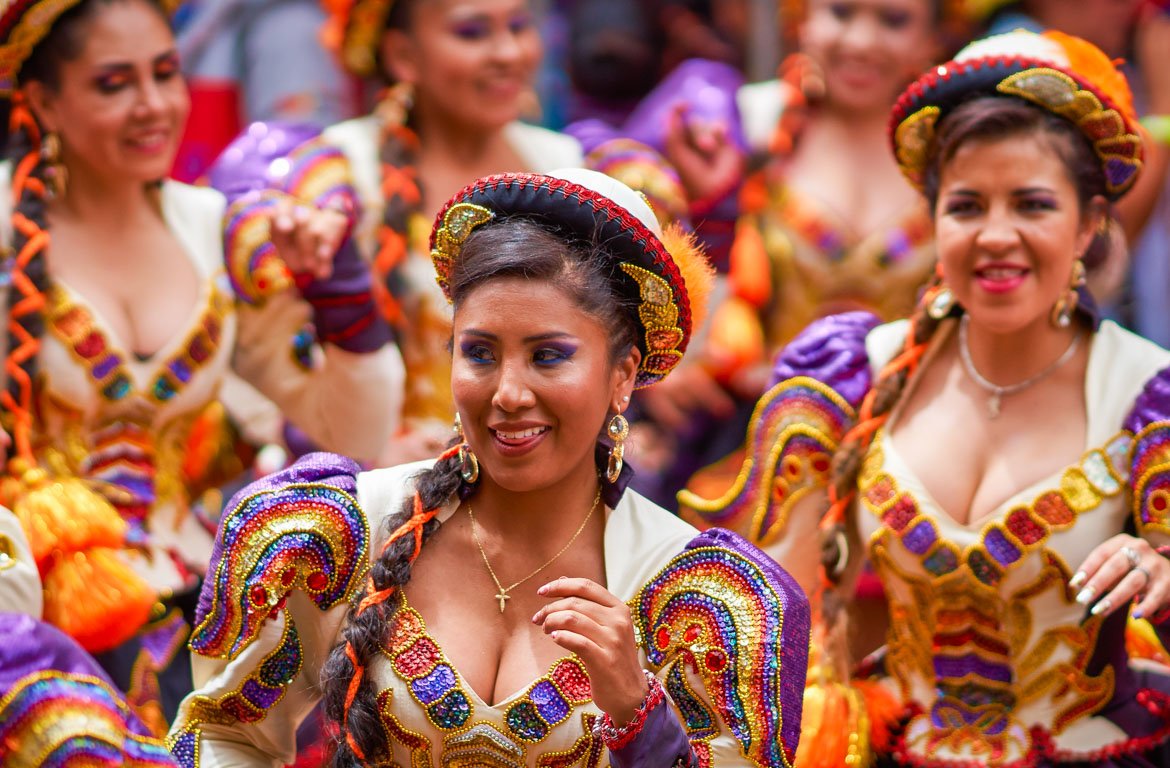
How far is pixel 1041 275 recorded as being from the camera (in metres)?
3.96

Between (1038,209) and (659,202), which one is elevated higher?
(659,202)

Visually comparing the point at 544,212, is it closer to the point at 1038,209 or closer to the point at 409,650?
the point at 409,650

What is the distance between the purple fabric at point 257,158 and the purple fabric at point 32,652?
2.25m

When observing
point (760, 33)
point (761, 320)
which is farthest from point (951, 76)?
point (760, 33)

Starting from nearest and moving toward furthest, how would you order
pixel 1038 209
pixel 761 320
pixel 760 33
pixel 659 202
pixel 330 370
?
pixel 1038 209, pixel 330 370, pixel 659 202, pixel 761 320, pixel 760 33

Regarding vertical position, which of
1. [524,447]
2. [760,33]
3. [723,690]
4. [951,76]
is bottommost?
[723,690]

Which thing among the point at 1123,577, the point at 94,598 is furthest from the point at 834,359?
the point at 94,598

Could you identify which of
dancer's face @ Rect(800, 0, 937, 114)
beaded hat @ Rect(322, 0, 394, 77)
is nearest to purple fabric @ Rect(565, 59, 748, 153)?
dancer's face @ Rect(800, 0, 937, 114)

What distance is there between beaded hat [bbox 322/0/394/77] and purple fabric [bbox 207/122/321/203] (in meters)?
0.31

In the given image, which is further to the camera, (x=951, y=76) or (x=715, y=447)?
(x=715, y=447)

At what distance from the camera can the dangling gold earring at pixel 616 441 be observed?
3.40m

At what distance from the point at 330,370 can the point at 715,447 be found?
1695mm

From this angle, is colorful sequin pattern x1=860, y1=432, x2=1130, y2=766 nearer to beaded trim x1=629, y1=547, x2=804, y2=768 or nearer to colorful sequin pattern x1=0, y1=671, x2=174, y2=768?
beaded trim x1=629, y1=547, x2=804, y2=768

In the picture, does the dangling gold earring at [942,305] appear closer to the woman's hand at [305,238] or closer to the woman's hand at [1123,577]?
the woman's hand at [1123,577]
